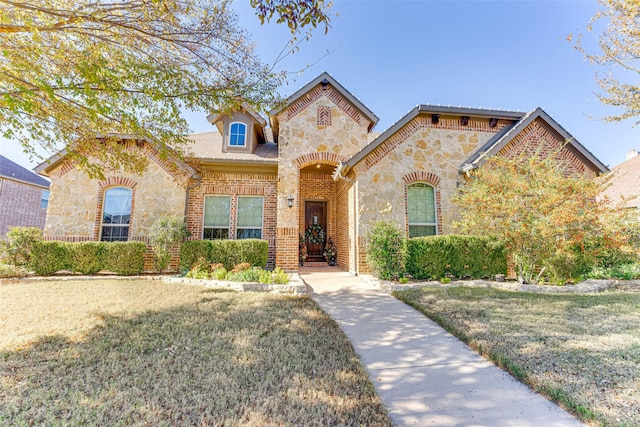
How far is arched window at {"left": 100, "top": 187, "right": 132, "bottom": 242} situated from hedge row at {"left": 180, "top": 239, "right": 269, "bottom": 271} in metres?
2.54

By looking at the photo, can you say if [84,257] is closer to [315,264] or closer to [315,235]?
[315,264]

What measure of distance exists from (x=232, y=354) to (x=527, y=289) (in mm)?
7002

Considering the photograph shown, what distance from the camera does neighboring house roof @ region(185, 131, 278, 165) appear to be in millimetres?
9766

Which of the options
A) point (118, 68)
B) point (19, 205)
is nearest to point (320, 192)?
point (118, 68)

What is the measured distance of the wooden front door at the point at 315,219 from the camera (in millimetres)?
12327

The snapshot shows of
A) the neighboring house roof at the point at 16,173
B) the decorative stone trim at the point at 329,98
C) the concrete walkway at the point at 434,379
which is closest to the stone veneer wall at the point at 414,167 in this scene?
the decorative stone trim at the point at 329,98

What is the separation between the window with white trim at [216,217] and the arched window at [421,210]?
21.1ft

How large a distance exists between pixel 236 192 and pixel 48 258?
5.75 metres

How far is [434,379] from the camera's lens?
2.80 metres

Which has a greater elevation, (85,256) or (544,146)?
(544,146)

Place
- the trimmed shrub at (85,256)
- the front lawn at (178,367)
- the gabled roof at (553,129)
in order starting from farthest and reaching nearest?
the gabled roof at (553,129), the trimmed shrub at (85,256), the front lawn at (178,367)


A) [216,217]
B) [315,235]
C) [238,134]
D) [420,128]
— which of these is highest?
[238,134]

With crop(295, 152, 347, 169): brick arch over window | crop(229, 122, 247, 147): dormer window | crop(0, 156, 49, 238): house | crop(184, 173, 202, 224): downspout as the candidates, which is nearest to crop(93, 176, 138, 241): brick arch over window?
crop(184, 173, 202, 224): downspout

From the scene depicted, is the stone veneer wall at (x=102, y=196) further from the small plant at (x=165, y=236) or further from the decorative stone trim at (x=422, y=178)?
the decorative stone trim at (x=422, y=178)
